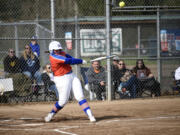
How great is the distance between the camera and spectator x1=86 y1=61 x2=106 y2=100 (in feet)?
34.4

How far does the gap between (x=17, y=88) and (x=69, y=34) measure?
325 inches

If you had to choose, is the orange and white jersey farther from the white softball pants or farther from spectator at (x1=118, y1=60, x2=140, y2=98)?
spectator at (x1=118, y1=60, x2=140, y2=98)

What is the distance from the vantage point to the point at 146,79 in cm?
1088

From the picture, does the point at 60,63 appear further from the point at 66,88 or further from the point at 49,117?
the point at 49,117

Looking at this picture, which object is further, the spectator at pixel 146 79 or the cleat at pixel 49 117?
the spectator at pixel 146 79

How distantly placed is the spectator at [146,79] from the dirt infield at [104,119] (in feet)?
1.33

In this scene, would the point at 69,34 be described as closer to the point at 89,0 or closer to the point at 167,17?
the point at 89,0

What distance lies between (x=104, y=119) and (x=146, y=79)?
12.1 feet

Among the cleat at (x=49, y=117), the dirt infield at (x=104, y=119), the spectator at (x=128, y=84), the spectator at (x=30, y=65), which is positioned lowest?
the dirt infield at (x=104, y=119)

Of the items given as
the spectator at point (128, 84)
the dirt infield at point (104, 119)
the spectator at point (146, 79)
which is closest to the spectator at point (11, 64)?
the dirt infield at point (104, 119)

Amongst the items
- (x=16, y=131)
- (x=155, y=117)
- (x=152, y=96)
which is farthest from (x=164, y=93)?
(x=16, y=131)

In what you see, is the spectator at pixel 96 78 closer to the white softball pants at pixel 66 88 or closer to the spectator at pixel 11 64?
the spectator at pixel 11 64

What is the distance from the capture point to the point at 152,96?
1112 centimetres

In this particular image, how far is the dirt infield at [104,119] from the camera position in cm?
628
